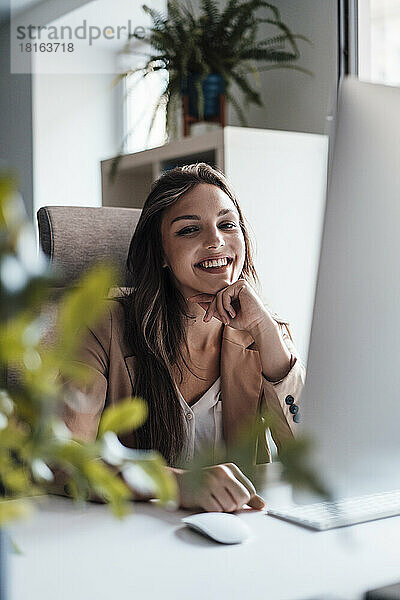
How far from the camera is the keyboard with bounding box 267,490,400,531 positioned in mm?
703

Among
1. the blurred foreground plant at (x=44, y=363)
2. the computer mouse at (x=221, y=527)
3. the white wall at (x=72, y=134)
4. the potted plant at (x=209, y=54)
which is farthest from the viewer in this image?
the white wall at (x=72, y=134)

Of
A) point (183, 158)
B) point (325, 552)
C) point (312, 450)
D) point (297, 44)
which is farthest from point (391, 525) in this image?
point (297, 44)

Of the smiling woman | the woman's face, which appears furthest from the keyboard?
the woman's face

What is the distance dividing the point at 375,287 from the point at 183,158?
77.2 inches

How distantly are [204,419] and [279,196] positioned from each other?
3.74ft

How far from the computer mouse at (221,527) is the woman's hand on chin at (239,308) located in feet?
1.97

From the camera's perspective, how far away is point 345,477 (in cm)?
59

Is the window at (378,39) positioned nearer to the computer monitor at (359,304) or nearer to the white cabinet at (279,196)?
the white cabinet at (279,196)

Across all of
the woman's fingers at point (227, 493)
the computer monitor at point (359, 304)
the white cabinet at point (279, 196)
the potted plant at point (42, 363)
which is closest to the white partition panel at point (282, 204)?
the white cabinet at point (279, 196)

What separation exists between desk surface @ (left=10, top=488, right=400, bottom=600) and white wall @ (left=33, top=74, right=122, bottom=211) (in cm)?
346

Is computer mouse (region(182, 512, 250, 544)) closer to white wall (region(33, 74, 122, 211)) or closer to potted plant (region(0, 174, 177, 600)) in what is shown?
potted plant (region(0, 174, 177, 600))

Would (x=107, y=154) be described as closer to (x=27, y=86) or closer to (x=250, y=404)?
(x=27, y=86)

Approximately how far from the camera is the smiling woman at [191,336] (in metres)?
1.23

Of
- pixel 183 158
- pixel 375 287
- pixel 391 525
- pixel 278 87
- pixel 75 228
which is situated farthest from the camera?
pixel 278 87
